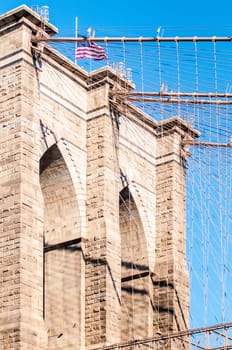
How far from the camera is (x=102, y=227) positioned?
156ft

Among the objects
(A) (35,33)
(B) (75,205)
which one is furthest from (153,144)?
(A) (35,33)

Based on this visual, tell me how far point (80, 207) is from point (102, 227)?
4.43ft

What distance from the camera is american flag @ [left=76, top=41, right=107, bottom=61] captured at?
48.3 meters

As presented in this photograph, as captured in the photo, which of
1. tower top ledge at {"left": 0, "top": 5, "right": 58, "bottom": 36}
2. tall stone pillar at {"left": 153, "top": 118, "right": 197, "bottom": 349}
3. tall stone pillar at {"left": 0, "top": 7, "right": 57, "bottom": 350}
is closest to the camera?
tall stone pillar at {"left": 0, "top": 7, "right": 57, "bottom": 350}

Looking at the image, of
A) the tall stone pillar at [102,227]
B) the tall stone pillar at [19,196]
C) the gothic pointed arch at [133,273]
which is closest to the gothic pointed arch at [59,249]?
the tall stone pillar at [102,227]

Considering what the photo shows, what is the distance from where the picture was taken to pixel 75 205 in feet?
159

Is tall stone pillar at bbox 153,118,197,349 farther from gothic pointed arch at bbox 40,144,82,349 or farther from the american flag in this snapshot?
the american flag

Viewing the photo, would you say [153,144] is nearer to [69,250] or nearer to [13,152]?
[69,250]

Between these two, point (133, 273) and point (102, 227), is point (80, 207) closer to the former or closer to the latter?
point (102, 227)

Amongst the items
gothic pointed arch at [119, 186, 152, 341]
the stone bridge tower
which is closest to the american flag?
the stone bridge tower

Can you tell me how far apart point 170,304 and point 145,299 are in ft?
3.82

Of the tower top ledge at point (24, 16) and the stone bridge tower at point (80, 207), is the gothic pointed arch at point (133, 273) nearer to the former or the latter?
the stone bridge tower at point (80, 207)

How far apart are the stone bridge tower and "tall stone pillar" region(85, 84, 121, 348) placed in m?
0.05

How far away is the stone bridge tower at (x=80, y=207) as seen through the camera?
43000mm
